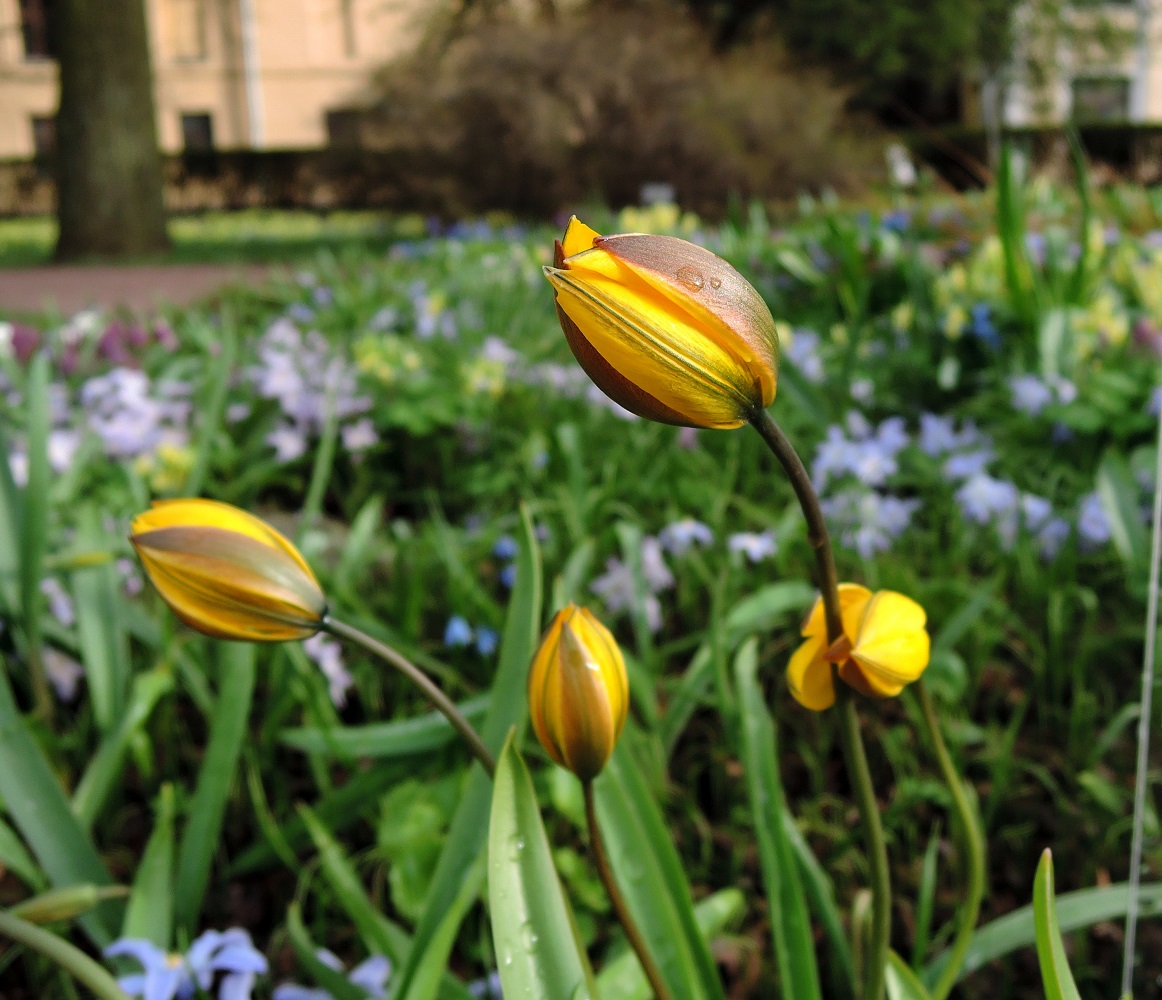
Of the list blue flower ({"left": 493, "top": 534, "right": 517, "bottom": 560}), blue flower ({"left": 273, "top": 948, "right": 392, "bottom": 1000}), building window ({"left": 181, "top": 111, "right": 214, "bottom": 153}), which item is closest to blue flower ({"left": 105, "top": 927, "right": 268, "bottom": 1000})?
blue flower ({"left": 273, "top": 948, "right": 392, "bottom": 1000})

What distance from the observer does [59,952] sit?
576 millimetres

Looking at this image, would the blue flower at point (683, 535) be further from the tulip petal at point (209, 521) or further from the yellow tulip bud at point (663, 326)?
the yellow tulip bud at point (663, 326)

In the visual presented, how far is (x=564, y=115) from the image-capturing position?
9.20 m

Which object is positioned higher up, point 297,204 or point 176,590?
point 176,590

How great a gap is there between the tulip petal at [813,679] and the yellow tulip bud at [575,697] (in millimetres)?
89

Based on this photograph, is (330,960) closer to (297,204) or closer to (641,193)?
(641,193)

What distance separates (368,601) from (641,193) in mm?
7958

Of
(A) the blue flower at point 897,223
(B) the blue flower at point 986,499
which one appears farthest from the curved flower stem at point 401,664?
(A) the blue flower at point 897,223

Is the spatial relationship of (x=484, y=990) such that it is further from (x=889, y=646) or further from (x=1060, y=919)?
(x=889, y=646)

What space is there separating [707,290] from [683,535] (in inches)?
48.8

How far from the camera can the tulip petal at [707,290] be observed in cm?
45

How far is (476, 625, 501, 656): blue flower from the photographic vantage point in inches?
56.4

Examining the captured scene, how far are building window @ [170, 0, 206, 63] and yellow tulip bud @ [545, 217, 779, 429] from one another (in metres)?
26.6

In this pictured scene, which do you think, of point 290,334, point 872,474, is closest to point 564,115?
point 290,334
